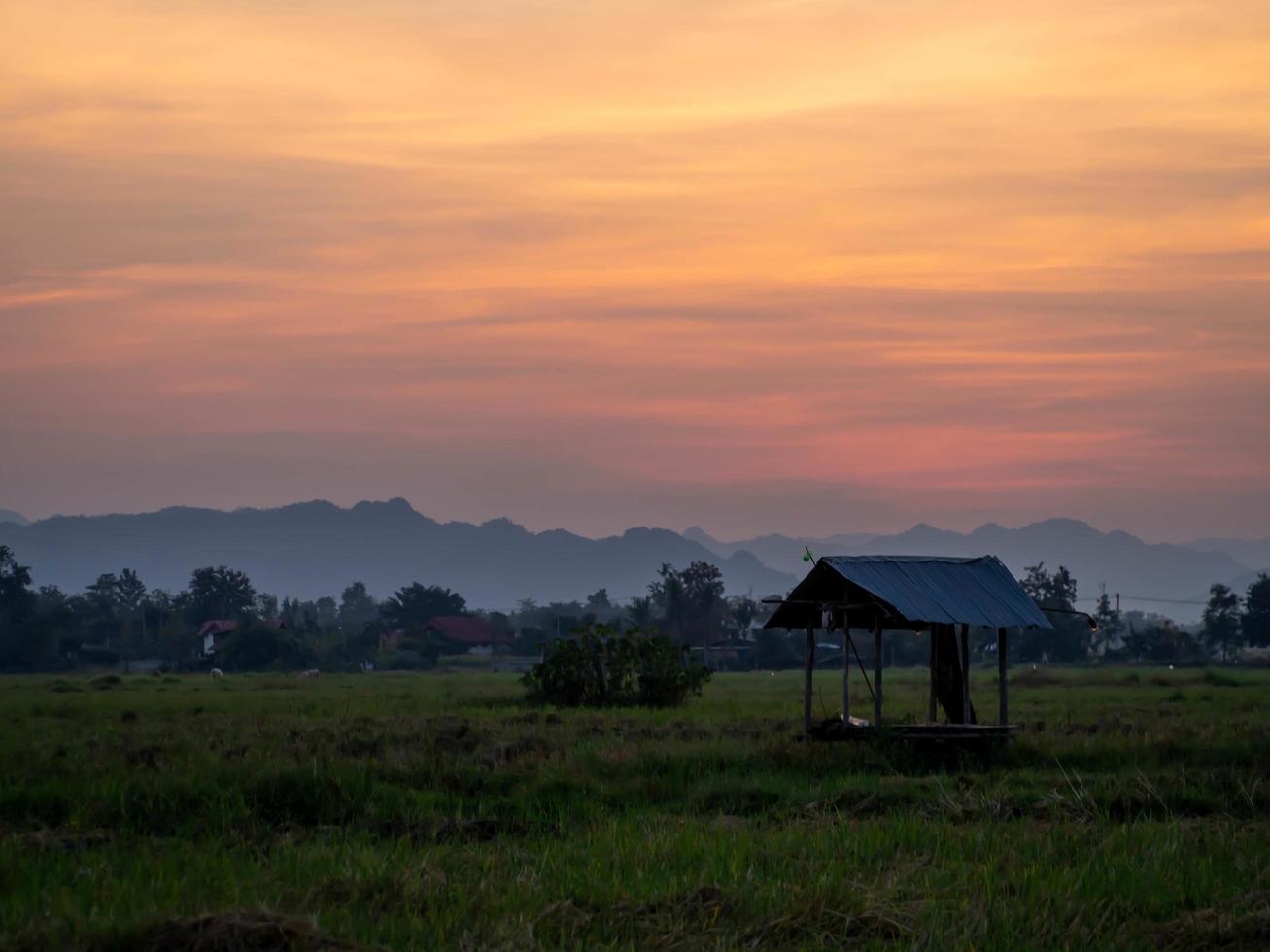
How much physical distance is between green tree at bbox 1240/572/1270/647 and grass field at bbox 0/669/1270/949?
2510 inches

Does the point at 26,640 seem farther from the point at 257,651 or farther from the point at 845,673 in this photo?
the point at 845,673

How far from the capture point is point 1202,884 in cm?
1189

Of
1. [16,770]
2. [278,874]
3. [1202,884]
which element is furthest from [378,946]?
[16,770]

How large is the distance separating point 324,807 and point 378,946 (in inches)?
237

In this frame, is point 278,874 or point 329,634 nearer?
point 278,874

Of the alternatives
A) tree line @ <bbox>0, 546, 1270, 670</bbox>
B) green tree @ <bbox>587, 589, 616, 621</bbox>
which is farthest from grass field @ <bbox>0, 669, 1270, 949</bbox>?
green tree @ <bbox>587, 589, 616, 621</bbox>

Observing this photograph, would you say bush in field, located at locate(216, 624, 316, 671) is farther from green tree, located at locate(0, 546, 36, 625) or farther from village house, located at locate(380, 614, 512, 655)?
village house, located at locate(380, 614, 512, 655)

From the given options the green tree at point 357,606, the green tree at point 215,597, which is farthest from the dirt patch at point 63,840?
→ the green tree at point 357,606

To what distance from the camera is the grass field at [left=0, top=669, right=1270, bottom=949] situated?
34.7 ft

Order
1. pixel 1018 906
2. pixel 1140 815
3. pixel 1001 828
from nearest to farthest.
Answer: pixel 1018 906, pixel 1001 828, pixel 1140 815

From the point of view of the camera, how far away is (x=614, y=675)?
3381 cm

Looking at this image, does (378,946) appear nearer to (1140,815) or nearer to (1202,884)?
(1202,884)

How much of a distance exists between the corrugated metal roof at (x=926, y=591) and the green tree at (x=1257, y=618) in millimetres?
66671

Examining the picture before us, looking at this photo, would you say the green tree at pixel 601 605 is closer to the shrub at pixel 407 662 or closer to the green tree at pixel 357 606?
the green tree at pixel 357 606
